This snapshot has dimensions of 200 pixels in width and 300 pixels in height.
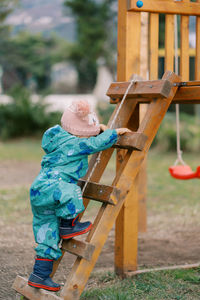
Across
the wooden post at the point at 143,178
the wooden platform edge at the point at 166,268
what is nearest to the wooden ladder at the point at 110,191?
the wooden platform edge at the point at 166,268

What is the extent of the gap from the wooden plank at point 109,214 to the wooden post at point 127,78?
517 millimetres

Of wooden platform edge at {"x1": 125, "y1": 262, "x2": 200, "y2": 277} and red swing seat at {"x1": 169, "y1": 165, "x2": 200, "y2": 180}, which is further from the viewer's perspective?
red swing seat at {"x1": 169, "y1": 165, "x2": 200, "y2": 180}

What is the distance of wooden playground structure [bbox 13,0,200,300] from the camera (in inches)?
111

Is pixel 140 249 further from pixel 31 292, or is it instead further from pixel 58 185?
pixel 58 185

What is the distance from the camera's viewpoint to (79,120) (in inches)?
115

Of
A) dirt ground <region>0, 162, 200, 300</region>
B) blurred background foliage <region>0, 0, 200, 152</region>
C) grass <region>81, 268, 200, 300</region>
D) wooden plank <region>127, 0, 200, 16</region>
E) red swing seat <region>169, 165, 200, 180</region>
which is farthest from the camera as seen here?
blurred background foliage <region>0, 0, 200, 152</region>

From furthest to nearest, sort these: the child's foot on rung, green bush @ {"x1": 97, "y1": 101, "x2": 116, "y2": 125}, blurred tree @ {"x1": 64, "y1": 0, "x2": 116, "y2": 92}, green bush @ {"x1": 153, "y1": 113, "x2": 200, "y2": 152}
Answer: blurred tree @ {"x1": 64, "y1": 0, "x2": 116, "y2": 92}
green bush @ {"x1": 97, "y1": 101, "x2": 116, "y2": 125}
green bush @ {"x1": 153, "y1": 113, "x2": 200, "y2": 152}
the child's foot on rung

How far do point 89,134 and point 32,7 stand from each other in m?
48.8

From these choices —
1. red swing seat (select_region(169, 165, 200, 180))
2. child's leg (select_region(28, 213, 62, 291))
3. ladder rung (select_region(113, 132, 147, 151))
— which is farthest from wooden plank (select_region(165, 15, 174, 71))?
child's leg (select_region(28, 213, 62, 291))

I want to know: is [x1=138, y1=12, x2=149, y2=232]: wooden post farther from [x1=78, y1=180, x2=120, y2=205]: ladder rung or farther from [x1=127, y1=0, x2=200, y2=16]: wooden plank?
[x1=78, y1=180, x2=120, y2=205]: ladder rung

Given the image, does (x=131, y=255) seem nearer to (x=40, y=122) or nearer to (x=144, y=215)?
(x=144, y=215)

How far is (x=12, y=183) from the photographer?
25.9 feet

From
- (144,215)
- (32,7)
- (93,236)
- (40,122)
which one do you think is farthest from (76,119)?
(32,7)

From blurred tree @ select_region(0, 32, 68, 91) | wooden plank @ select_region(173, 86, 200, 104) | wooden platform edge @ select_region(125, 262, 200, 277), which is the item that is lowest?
blurred tree @ select_region(0, 32, 68, 91)
